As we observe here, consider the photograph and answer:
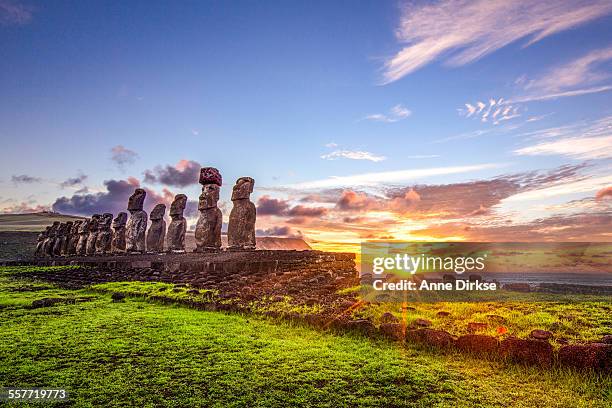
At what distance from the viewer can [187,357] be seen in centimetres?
512

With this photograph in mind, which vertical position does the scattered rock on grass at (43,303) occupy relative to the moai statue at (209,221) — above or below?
below

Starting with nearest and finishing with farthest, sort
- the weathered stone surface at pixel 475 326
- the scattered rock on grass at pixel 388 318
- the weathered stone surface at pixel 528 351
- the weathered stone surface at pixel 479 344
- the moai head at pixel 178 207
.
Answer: the weathered stone surface at pixel 528 351 < the weathered stone surface at pixel 479 344 < the weathered stone surface at pixel 475 326 < the scattered rock on grass at pixel 388 318 < the moai head at pixel 178 207

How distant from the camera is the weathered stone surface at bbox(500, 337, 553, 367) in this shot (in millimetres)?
4402

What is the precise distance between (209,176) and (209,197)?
117 cm

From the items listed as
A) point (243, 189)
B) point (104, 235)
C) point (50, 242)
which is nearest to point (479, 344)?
point (243, 189)

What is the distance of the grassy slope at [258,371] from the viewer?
12.4 ft

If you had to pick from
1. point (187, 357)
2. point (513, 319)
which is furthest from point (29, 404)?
point (513, 319)

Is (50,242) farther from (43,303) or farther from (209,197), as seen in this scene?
(43,303)

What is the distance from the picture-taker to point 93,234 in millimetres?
28359

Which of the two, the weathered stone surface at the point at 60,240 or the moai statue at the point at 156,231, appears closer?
the moai statue at the point at 156,231

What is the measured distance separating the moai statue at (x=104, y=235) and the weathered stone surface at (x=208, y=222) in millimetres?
11765

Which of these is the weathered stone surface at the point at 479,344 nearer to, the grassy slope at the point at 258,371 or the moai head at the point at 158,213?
the grassy slope at the point at 258,371

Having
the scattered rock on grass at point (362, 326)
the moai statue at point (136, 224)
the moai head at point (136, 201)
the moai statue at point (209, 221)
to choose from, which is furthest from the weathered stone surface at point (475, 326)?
the moai head at point (136, 201)

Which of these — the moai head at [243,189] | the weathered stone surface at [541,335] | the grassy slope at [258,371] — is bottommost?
the grassy slope at [258,371]
